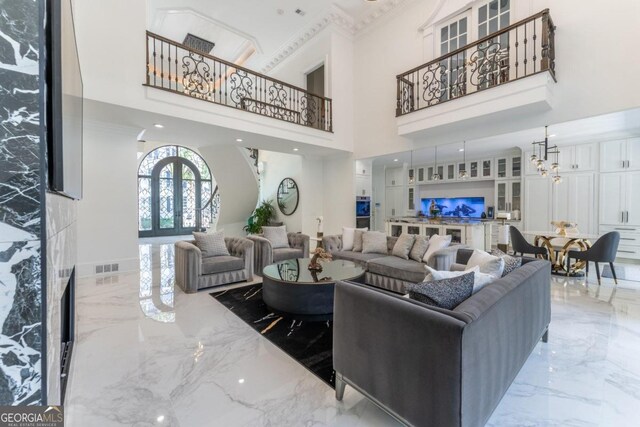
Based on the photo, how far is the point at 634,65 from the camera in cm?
371

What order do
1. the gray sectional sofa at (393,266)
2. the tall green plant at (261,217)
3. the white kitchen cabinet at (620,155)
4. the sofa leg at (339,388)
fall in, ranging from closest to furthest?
1. the sofa leg at (339,388)
2. the gray sectional sofa at (393,266)
3. the white kitchen cabinet at (620,155)
4. the tall green plant at (261,217)

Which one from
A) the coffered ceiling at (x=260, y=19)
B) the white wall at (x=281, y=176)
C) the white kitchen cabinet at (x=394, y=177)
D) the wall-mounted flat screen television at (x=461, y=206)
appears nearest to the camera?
the coffered ceiling at (x=260, y=19)

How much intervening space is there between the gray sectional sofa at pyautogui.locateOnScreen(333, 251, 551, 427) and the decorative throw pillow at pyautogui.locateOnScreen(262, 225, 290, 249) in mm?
3658

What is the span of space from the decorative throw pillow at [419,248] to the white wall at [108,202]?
4998 mm

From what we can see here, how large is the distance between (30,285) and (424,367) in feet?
5.33

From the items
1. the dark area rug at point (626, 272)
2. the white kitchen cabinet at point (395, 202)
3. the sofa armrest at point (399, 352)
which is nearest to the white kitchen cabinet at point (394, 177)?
the white kitchen cabinet at point (395, 202)

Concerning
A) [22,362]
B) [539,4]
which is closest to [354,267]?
[22,362]

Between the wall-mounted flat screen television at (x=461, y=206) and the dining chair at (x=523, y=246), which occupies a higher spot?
the wall-mounted flat screen television at (x=461, y=206)

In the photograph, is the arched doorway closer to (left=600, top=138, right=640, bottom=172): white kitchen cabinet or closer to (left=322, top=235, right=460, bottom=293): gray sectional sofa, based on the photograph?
(left=322, top=235, right=460, bottom=293): gray sectional sofa

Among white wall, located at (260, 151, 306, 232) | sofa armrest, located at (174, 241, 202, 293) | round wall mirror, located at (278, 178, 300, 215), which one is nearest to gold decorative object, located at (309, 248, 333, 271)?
sofa armrest, located at (174, 241, 202, 293)

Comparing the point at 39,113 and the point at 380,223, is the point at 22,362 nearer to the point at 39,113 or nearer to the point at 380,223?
the point at 39,113

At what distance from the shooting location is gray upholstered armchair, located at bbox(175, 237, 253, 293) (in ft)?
13.0

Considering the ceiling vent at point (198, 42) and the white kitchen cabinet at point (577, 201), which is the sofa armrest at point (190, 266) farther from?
the white kitchen cabinet at point (577, 201)

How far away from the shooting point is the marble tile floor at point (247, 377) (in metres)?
1.75
